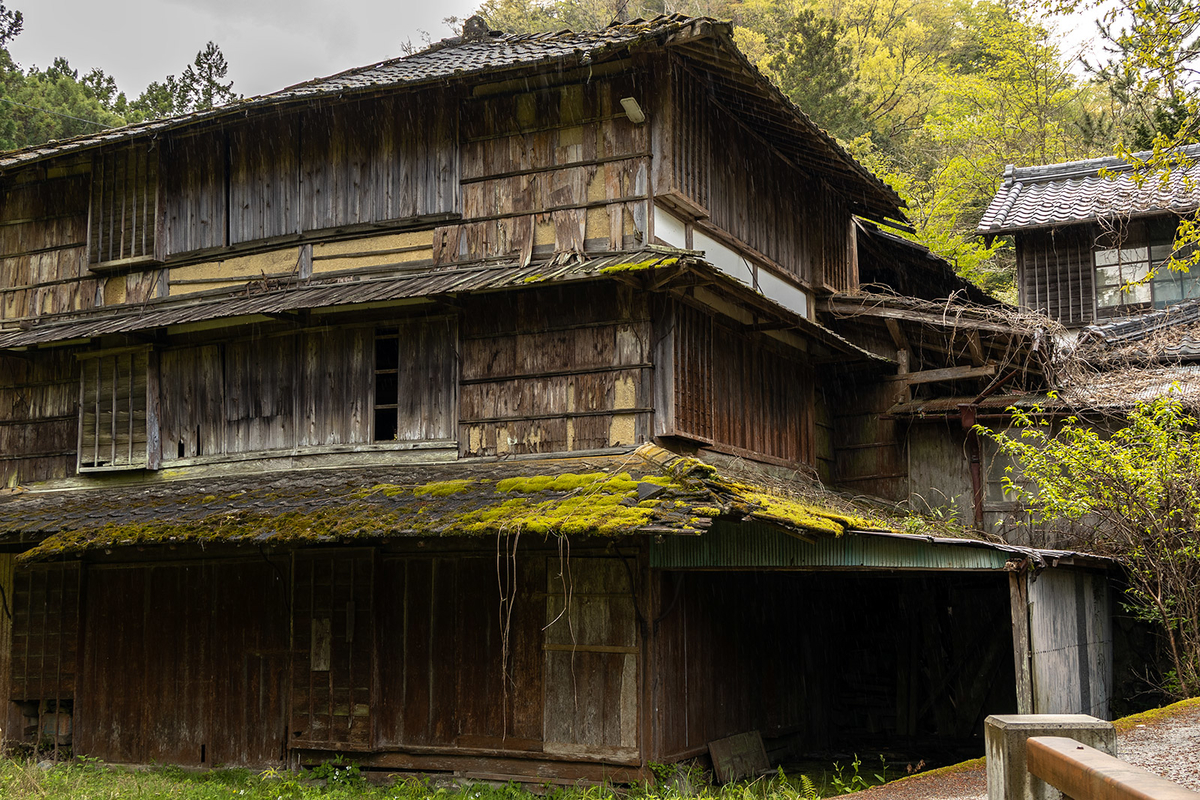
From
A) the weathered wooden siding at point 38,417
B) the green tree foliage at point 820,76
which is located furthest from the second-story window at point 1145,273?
the weathered wooden siding at point 38,417

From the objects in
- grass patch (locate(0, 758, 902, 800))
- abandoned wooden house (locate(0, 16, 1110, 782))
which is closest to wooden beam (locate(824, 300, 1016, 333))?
abandoned wooden house (locate(0, 16, 1110, 782))

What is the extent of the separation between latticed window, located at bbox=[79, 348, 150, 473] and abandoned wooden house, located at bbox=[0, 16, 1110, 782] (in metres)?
0.06

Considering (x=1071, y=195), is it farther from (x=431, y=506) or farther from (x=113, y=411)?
(x=113, y=411)

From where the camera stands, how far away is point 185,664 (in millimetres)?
13883

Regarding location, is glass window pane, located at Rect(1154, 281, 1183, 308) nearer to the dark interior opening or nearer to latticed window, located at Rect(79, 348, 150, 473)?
the dark interior opening

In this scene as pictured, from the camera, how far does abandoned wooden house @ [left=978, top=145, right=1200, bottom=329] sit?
21.4 meters

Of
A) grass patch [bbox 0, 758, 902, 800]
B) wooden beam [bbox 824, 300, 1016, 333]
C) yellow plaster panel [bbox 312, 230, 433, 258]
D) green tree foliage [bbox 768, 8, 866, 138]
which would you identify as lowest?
grass patch [bbox 0, 758, 902, 800]

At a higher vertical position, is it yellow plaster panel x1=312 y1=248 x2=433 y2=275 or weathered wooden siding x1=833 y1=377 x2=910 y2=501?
yellow plaster panel x1=312 y1=248 x2=433 y2=275

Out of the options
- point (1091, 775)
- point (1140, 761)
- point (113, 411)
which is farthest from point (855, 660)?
point (1091, 775)

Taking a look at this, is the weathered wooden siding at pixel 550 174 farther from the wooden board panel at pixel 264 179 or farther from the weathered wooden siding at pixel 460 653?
the weathered wooden siding at pixel 460 653

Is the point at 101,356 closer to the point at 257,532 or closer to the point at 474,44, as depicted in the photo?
the point at 257,532

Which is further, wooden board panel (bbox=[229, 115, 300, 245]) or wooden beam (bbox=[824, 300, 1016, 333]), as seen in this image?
wooden beam (bbox=[824, 300, 1016, 333])

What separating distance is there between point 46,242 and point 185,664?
734cm

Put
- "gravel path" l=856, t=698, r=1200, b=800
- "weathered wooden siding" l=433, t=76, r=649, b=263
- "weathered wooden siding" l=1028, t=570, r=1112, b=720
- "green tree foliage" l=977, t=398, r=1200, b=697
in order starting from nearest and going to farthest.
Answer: "gravel path" l=856, t=698, r=1200, b=800 < "weathered wooden siding" l=1028, t=570, r=1112, b=720 < "green tree foliage" l=977, t=398, r=1200, b=697 < "weathered wooden siding" l=433, t=76, r=649, b=263
